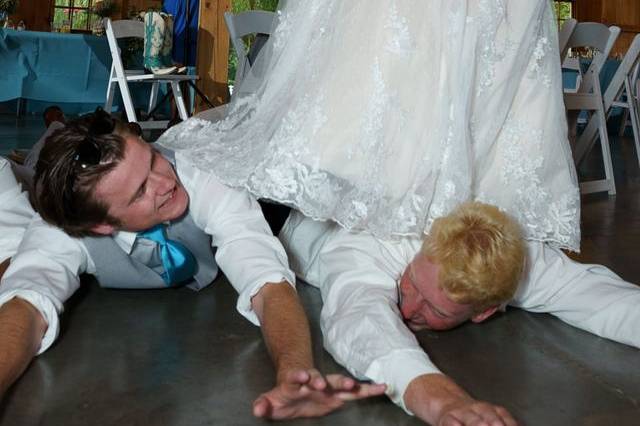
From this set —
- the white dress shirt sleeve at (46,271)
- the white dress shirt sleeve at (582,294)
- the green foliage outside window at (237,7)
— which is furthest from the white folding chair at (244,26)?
the white dress shirt sleeve at (582,294)

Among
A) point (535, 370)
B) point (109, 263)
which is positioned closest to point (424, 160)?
point (535, 370)

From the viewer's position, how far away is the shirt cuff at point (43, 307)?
1.40 metres

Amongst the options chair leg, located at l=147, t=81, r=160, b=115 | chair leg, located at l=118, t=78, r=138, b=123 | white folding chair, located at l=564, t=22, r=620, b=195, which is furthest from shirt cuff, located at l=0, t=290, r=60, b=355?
chair leg, located at l=147, t=81, r=160, b=115

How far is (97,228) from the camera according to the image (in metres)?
1.62

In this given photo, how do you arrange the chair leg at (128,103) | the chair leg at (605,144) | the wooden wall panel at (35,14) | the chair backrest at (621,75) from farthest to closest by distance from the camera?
the wooden wall panel at (35,14) → the chair leg at (128,103) → the chair backrest at (621,75) → the chair leg at (605,144)

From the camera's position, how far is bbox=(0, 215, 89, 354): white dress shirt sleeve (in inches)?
56.6

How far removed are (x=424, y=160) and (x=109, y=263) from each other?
0.73m

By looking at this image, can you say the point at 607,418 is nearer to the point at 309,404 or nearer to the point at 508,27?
the point at 309,404

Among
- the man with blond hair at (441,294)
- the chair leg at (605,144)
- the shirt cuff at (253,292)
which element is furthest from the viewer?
the chair leg at (605,144)

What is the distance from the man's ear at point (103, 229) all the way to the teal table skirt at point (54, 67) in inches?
178

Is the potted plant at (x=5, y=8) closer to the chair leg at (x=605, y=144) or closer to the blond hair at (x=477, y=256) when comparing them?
the chair leg at (x=605, y=144)

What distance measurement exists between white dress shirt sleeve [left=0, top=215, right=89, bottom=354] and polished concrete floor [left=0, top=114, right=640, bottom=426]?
10 cm

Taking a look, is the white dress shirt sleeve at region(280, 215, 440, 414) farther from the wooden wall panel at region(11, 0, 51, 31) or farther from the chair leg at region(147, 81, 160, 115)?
the wooden wall panel at region(11, 0, 51, 31)

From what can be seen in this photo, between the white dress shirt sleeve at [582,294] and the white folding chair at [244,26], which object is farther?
the white folding chair at [244,26]
